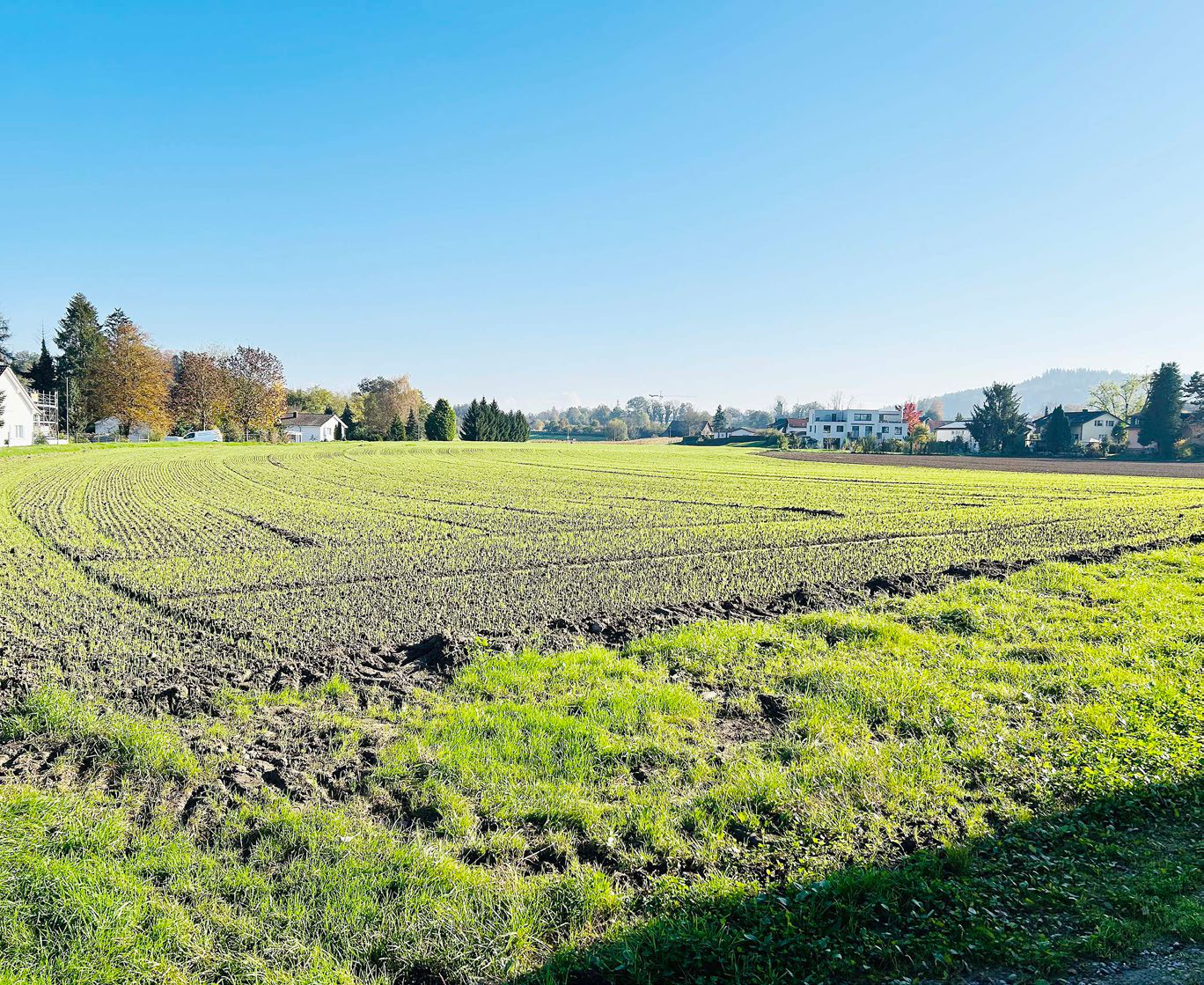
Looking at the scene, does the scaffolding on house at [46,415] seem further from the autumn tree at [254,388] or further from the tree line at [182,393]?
the autumn tree at [254,388]

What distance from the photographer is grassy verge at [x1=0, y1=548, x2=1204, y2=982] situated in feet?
10.5

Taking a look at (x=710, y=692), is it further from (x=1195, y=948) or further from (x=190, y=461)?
(x=190, y=461)

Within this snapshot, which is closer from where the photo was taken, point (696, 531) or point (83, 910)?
point (83, 910)

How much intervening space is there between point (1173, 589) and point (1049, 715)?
20.6 ft

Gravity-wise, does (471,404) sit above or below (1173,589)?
above

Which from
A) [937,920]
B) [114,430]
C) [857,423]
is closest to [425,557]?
[937,920]

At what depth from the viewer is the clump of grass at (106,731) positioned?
4.83 meters

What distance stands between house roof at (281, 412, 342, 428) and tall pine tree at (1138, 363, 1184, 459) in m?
105

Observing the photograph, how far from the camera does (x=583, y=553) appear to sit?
13367mm

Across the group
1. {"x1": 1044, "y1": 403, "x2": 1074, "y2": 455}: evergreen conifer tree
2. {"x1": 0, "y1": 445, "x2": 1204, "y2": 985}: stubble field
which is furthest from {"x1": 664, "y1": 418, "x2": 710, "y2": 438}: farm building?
{"x1": 0, "y1": 445, "x2": 1204, "y2": 985}: stubble field

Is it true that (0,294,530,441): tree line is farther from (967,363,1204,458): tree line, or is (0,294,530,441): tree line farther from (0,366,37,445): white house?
(967,363,1204,458): tree line

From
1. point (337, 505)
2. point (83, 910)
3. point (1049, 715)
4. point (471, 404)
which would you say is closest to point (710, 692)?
point (1049, 715)

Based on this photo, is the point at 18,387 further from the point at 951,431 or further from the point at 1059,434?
the point at 951,431

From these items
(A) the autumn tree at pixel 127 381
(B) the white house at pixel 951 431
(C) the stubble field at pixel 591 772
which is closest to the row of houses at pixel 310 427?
(A) the autumn tree at pixel 127 381
